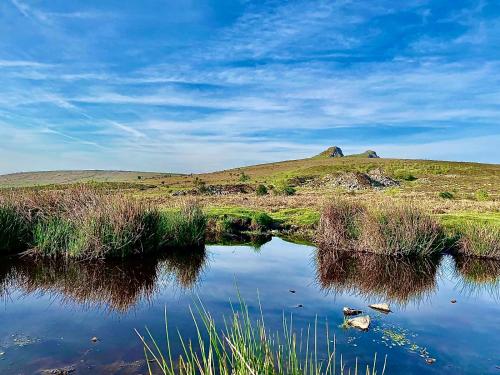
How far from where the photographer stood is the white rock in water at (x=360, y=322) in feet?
36.9

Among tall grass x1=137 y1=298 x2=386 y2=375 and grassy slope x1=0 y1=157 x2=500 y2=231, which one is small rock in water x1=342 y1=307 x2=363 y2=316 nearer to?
tall grass x1=137 y1=298 x2=386 y2=375

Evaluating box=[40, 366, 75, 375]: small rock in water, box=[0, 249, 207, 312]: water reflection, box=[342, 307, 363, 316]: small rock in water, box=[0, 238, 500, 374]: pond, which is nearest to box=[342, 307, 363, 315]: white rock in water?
box=[342, 307, 363, 316]: small rock in water

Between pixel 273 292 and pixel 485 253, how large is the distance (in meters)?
12.5

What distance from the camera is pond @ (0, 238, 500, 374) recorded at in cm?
952

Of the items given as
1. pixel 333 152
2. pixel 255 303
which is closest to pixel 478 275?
pixel 255 303

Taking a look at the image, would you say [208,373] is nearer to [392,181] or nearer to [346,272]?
[346,272]

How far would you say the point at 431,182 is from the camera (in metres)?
80.0

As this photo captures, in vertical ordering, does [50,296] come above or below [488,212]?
below

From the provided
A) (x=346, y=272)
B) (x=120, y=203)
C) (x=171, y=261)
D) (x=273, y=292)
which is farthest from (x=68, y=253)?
(x=346, y=272)

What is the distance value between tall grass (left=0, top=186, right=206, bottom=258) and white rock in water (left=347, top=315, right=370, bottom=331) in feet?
33.5

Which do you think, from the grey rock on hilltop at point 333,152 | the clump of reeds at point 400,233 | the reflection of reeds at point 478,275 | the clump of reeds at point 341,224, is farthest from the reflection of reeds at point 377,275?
the grey rock on hilltop at point 333,152

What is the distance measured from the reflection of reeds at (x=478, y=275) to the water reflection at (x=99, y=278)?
1020cm

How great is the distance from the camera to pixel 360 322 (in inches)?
449

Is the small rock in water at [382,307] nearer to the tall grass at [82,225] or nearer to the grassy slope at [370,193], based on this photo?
the tall grass at [82,225]
